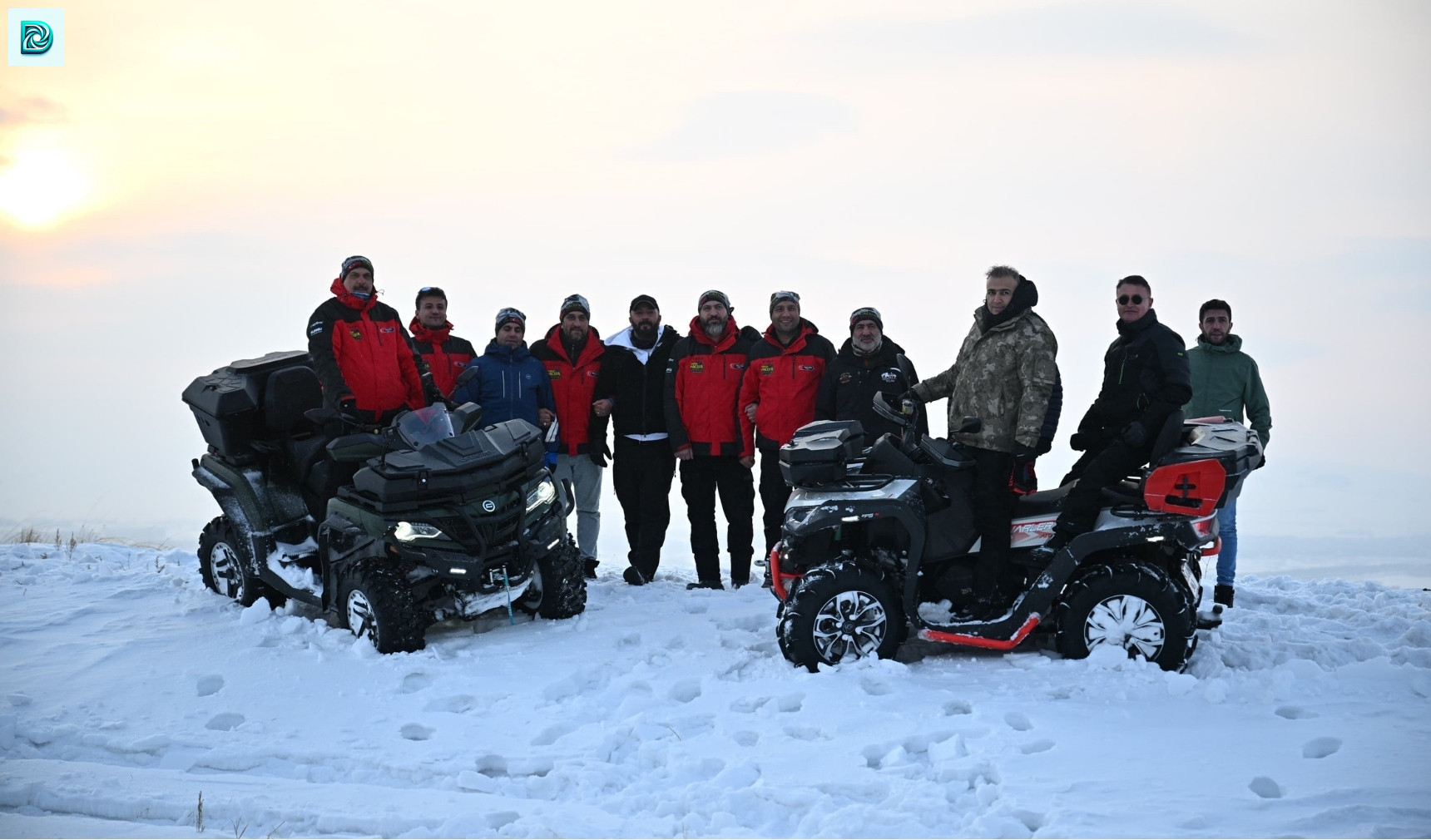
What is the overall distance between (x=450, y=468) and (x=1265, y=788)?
4343mm

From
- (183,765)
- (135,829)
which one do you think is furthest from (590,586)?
(135,829)

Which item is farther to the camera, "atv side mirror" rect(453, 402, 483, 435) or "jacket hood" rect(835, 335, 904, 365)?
"jacket hood" rect(835, 335, 904, 365)

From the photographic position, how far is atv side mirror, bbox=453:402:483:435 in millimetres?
6750

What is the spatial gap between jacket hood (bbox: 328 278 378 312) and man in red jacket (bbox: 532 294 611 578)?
59.9 inches

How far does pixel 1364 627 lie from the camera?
655 centimetres

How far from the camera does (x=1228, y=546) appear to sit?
7.27 m

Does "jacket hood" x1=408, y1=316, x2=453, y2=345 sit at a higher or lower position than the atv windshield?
higher

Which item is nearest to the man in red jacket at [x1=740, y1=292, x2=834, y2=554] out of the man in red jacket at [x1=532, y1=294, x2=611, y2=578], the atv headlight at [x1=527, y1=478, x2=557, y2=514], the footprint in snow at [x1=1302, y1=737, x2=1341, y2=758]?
the man in red jacket at [x1=532, y1=294, x2=611, y2=578]

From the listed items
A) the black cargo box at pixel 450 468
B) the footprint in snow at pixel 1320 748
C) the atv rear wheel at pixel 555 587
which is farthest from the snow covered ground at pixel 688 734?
the black cargo box at pixel 450 468

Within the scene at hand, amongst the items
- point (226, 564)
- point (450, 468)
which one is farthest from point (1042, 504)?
point (226, 564)

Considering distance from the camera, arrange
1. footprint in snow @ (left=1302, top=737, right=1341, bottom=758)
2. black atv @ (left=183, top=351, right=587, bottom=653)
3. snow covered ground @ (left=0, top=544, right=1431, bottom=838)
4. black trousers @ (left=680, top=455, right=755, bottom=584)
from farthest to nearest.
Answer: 1. black trousers @ (left=680, top=455, right=755, bottom=584)
2. black atv @ (left=183, top=351, right=587, bottom=653)
3. footprint in snow @ (left=1302, top=737, right=1341, bottom=758)
4. snow covered ground @ (left=0, top=544, right=1431, bottom=838)

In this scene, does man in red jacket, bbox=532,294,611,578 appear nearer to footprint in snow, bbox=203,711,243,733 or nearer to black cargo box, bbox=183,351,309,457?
black cargo box, bbox=183,351,309,457

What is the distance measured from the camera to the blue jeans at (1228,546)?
7242 millimetres

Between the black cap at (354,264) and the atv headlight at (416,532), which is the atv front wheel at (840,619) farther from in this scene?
the black cap at (354,264)
